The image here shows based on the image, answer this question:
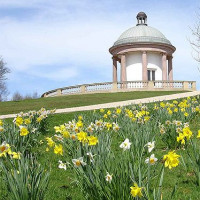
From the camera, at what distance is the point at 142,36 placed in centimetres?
3475

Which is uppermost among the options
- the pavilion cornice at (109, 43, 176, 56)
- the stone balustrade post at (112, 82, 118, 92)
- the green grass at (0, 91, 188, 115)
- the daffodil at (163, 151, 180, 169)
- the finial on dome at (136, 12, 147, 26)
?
the finial on dome at (136, 12, 147, 26)

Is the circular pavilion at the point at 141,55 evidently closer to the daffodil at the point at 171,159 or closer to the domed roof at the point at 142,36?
the domed roof at the point at 142,36

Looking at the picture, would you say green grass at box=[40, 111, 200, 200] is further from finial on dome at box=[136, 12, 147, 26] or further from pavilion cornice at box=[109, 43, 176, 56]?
finial on dome at box=[136, 12, 147, 26]

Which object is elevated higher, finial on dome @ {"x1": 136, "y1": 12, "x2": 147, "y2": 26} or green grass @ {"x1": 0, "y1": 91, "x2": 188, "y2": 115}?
finial on dome @ {"x1": 136, "y1": 12, "x2": 147, "y2": 26}

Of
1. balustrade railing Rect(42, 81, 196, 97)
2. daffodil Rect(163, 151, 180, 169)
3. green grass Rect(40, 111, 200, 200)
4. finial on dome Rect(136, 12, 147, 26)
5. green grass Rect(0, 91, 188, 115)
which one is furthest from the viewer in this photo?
finial on dome Rect(136, 12, 147, 26)

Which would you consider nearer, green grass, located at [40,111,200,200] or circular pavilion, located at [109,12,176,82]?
green grass, located at [40,111,200,200]

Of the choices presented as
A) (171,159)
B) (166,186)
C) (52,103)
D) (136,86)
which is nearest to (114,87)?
(136,86)

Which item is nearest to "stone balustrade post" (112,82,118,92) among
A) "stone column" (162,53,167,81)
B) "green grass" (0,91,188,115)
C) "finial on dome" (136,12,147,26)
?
"stone column" (162,53,167,81)

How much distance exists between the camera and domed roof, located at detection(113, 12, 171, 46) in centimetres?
3453

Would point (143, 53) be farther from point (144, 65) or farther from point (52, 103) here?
point (52, 103)

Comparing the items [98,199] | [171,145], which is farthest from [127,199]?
[171,145]

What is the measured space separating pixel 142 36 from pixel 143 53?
1919mm

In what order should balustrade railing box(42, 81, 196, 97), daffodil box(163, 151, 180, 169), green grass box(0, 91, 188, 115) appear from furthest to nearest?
1. balustrade railing box(42, 81, 196, 97)
2. green grass box(0, 91, 188, 115)
3. daffodil box(163, 151, 180, 169)

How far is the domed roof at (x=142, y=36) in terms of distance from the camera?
3453 centimetres
